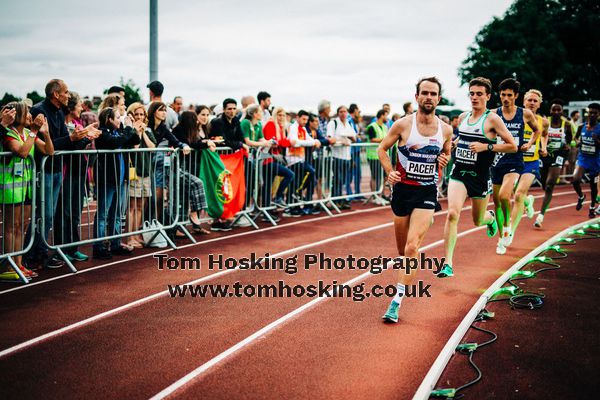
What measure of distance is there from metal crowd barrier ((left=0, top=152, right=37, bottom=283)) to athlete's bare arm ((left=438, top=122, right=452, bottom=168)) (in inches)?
191

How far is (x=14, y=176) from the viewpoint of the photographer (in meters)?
7.64

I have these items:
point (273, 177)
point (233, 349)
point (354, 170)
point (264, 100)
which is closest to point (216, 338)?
point (233, 349)

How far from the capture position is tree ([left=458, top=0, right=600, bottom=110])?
47.6 m

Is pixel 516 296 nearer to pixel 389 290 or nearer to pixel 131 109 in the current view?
pixel 389 290

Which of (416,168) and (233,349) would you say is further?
(416,168)

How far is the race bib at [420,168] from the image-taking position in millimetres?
6492

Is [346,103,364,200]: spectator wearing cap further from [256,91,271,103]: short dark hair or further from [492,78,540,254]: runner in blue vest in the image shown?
[492,78,540,254]: runner in blue vest

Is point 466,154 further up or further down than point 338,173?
further up

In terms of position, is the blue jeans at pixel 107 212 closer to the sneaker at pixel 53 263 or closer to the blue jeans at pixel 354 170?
the sneaker at pixel 53 263

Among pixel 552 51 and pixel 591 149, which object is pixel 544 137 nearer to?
pixel 591 149

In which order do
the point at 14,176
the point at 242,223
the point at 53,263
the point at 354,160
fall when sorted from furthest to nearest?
the point at 354,160 < the point at 242,223 < the point at 53,263 < the point at 14,176

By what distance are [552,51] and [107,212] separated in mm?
45484

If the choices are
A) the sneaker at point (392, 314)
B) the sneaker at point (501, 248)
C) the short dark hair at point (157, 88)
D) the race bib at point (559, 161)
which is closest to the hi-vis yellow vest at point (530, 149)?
the sneaker at point (501, 248)

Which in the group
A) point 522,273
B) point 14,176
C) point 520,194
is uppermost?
point 14,176
